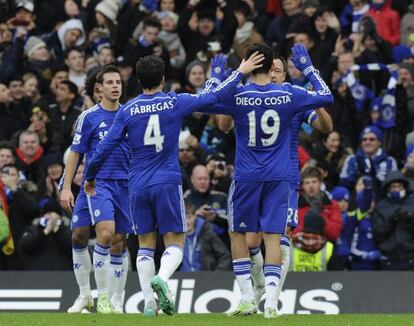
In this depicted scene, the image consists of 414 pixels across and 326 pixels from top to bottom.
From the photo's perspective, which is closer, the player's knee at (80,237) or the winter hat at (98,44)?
the player's knee at (80,237)

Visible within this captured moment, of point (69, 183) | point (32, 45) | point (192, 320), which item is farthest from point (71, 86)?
point (192, 320)

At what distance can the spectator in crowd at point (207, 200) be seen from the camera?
21.2 m

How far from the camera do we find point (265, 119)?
15828mm

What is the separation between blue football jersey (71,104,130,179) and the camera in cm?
1720

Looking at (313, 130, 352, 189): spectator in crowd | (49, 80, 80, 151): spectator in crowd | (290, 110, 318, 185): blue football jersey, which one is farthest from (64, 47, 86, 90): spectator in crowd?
(290, 110, 318, 185): blue football jersey

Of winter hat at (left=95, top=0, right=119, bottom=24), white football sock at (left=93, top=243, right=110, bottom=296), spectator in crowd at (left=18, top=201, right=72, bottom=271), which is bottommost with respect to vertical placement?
spectator in crowd at (left=18, top=201, right=72, bottom=271)

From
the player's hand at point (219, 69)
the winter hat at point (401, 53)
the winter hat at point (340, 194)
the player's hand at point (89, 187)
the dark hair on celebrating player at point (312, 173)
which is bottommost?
the winter hat at point (340, 194)

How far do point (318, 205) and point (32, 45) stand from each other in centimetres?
828

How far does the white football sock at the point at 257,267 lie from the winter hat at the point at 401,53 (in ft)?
28.9

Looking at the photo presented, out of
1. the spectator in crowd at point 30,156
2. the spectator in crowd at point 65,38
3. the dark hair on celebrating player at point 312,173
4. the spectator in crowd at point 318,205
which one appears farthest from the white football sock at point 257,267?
the spectator in crowd at point 65,38

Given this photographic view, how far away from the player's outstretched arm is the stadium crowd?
2068mm

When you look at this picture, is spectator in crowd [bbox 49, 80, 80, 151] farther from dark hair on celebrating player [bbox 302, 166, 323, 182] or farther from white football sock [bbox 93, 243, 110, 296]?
white football sock [bbox 93, 243, 110, 296]

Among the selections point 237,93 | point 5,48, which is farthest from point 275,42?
point 237,93

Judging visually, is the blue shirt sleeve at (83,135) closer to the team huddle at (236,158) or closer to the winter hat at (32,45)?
the team huddle at (236,158)
